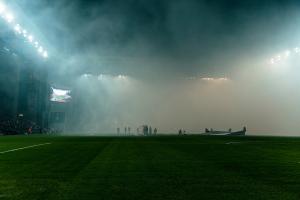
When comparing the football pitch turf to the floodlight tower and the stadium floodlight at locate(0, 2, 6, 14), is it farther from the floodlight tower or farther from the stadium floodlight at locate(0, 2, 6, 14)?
the floodlight tower

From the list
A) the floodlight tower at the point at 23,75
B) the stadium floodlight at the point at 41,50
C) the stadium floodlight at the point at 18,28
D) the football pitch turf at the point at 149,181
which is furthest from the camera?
the stadium floodlight at the point at 41,50

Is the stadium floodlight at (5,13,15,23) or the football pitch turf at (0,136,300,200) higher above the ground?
the stadium floodlight at (5,13,15,23)

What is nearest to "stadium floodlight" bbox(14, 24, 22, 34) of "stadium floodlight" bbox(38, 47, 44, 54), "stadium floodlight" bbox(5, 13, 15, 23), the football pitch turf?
"stadium floodlight" bbox(5, 13, 15, 23)

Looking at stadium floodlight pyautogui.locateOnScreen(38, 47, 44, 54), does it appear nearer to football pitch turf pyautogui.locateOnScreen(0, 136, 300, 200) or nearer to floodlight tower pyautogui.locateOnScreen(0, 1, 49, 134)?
floodlight tower pyautogui.locateOnScreen(0, 1, 49, 134)

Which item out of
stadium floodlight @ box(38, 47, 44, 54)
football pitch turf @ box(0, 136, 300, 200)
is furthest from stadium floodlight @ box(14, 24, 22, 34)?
football pitch turf @ box(0, 136, 300, 200)

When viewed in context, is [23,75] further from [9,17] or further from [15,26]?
[9,17]

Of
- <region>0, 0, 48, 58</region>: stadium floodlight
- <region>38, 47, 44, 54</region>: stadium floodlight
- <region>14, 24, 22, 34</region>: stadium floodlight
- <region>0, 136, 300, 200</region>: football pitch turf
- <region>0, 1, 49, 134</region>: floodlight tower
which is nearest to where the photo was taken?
<region>0, 136, 300, 200</region>: football pitch turf

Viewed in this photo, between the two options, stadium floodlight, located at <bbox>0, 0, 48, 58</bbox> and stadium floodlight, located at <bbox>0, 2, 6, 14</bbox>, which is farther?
stadium floodlight, located at <bbox>0, 0, 48, 58</bbox>

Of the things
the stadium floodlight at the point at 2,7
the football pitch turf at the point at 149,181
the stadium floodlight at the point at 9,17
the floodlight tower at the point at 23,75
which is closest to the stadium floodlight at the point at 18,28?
the floodlight tower at the point at 23,75

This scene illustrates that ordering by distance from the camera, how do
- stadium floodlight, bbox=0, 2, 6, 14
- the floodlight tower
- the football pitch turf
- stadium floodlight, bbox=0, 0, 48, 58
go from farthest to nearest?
the floodlight tower → stadium floodlight, bbox=0, 0, 48, 58 → stadium floodlight, bbox=0, 2, 6, 14 → the football pitch turf

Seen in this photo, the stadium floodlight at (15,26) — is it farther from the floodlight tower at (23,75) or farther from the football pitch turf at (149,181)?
the football pitch turf at (149,181)

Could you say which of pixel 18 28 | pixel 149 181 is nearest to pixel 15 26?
pixel 18 28

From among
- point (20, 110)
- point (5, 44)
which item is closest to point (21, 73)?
point (20, 110)

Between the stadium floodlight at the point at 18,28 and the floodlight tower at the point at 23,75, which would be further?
the floodlight tower at the point at 23,75
